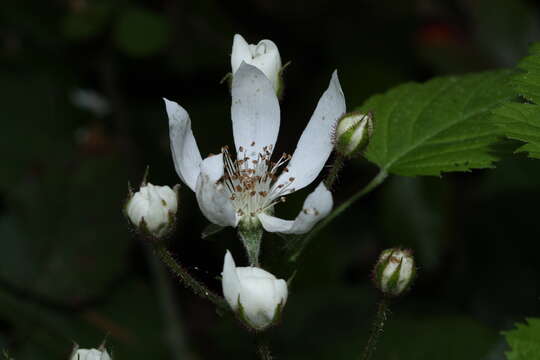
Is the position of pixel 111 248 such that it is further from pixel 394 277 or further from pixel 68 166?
pixel 394 277

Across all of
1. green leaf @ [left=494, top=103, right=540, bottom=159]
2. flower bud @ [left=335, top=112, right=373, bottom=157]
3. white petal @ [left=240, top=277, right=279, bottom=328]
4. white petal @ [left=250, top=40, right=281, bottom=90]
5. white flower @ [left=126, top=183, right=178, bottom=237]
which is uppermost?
white petal @ [left=250, top=40, right=281, bottom=90]

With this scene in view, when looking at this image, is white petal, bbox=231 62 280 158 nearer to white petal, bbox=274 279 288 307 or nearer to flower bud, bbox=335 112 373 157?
flower bud, bbox=335 112 373 157

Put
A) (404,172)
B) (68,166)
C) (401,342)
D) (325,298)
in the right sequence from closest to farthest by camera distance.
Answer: (404,172)
(401,342)
(325,298)
(68,166)

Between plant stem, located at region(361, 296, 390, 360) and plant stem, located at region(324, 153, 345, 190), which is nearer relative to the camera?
plant stem, located at region(361, 296, 390, 360)

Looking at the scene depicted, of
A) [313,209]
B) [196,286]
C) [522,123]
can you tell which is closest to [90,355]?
[196,286]

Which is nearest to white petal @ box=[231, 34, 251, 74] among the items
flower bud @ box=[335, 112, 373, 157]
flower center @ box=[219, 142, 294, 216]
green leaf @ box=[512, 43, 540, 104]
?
flower center @ box=[219, 142, 294, 216]

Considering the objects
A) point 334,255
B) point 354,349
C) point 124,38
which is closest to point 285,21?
point 124,38

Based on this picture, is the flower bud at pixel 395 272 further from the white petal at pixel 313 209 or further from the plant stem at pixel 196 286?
the plant stem at pixel 196 286
